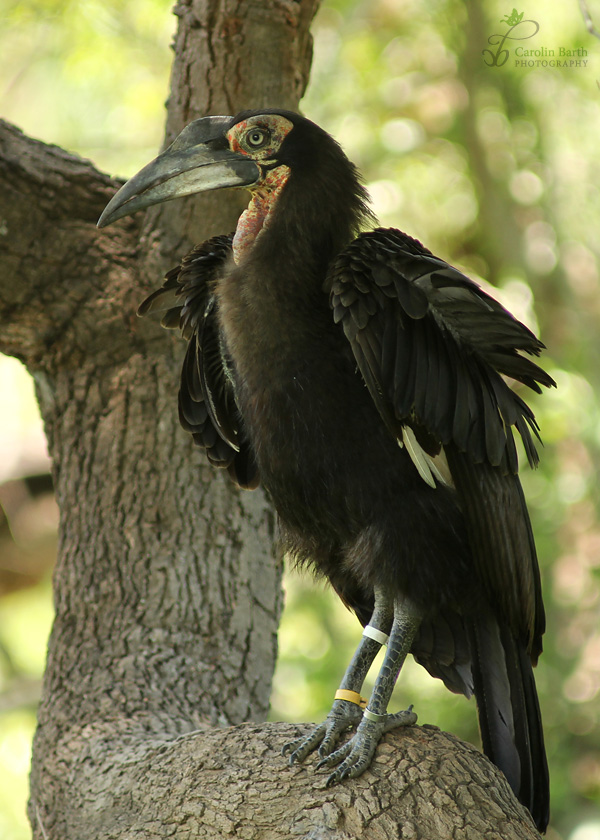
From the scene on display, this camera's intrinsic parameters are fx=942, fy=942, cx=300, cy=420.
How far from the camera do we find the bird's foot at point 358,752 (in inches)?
87.4

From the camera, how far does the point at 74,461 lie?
3312mm

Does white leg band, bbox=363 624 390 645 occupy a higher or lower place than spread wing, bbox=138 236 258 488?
lower

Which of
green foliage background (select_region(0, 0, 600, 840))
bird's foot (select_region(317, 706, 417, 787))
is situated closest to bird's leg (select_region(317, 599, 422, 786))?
bird's foot (select_region(317, 706, 417, 787))

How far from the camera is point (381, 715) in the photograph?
7.61 feet

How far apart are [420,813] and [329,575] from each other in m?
0.73

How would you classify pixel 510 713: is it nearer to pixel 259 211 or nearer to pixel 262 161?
pixel 259 211

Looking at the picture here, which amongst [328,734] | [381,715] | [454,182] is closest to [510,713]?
[381,715]

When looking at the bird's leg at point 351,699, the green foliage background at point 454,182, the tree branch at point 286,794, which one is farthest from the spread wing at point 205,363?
the green foliage background at point 454,182

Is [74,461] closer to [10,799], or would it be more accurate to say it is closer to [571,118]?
[10,799]

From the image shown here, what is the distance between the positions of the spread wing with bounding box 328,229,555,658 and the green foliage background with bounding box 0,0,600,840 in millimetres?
3908

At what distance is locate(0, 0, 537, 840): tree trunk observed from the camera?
9.45ft

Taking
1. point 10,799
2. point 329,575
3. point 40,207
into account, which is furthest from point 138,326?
point 10,799

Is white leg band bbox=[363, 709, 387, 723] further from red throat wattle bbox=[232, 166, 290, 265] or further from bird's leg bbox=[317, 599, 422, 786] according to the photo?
red throat wattle bbox=[232, 166, 290, 265]

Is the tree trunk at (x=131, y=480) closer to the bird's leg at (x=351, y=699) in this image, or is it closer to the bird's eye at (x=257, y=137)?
the bird's leg at (x=351, y=699)
